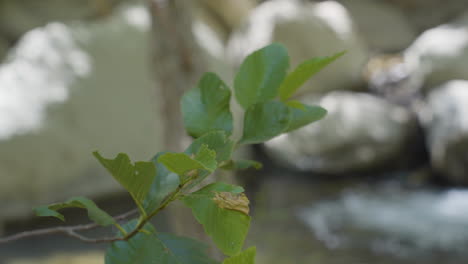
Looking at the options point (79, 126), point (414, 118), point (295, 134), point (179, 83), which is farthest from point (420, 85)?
point (179, 83)

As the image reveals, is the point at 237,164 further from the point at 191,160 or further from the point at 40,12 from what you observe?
the point at 40,12

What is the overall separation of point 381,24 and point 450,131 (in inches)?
164

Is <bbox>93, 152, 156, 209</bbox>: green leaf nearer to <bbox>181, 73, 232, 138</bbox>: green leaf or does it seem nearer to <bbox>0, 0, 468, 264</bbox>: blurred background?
<bbox>181, 73, 232, 138</bbox>: green leaf

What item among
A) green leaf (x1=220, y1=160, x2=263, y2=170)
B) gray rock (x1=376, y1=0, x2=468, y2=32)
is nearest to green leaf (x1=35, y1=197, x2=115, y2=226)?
green leaf (x1=220, y1=160, x2=263, y2=170)

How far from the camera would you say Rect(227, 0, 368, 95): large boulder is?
677cm

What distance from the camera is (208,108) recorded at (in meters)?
0.43

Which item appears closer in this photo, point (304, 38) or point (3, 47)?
point (3, 47)

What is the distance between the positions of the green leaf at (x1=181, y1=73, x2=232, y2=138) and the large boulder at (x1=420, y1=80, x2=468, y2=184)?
210 inches

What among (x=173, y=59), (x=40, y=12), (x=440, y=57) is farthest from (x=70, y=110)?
(x=440, y=57)

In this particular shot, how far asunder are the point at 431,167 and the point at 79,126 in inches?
149

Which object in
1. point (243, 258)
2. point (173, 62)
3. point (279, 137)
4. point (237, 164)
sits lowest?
point (243, 258)

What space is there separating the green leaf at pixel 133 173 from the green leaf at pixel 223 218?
1.6 inches

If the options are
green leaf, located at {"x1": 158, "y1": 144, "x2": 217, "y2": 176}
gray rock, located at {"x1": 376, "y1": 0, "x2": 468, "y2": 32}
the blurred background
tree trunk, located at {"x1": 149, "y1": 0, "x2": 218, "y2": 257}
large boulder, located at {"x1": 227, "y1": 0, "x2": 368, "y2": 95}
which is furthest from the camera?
gray rock, located at {"x1": 376, "y1": 0, "x2": 468, "y2": 32}

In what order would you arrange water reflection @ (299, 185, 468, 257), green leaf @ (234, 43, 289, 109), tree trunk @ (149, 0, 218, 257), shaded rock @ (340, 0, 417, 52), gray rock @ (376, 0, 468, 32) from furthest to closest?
gray rock @ (376, 0, 468, 32) → shaded rock @ (340, 0, 417, 52) → water reflection @ (299, 185, 468, 257) → tree trunk @ (149, 0, 218, 257) → green leaf @ (234, 43, 289, 109)
